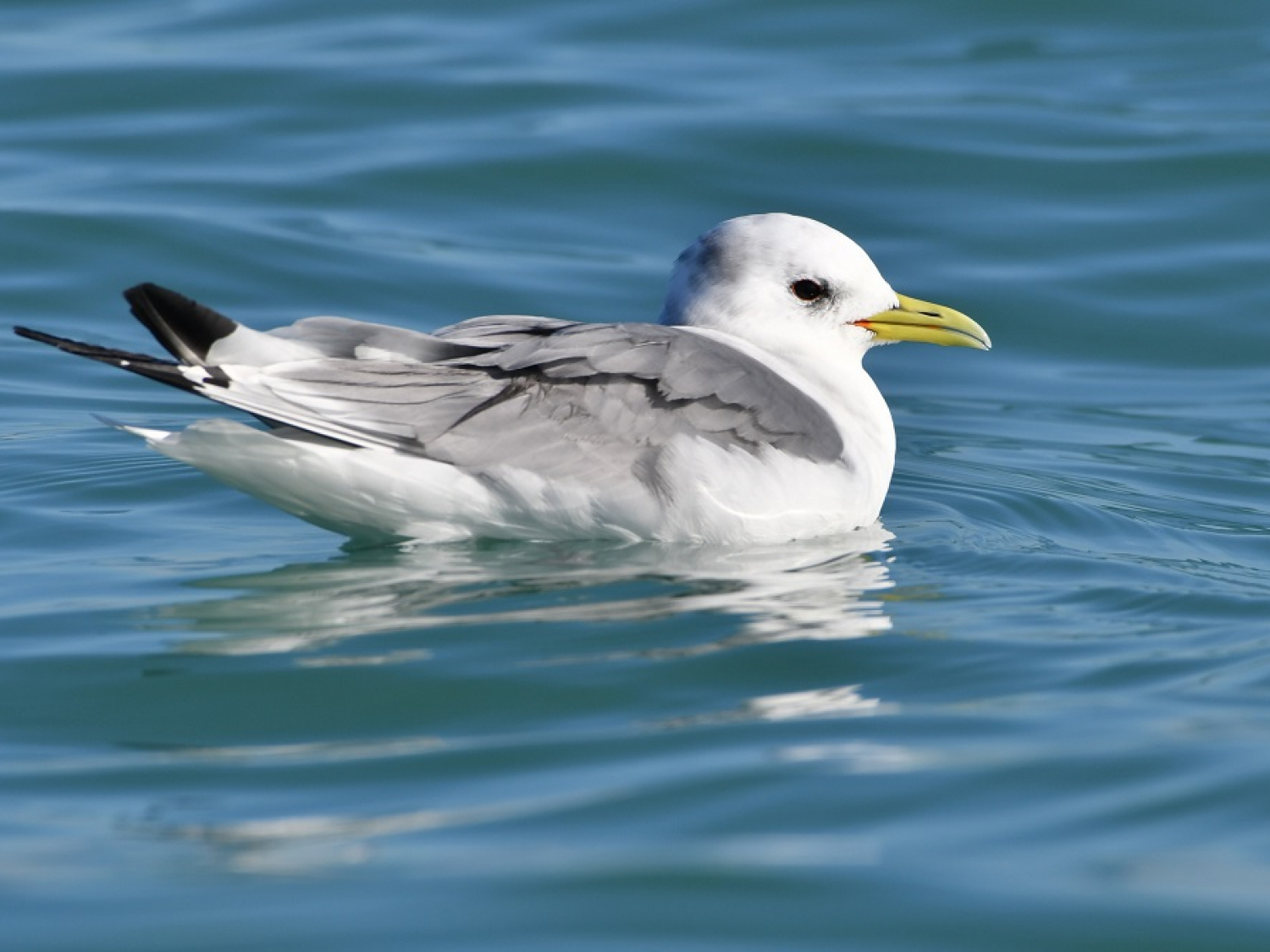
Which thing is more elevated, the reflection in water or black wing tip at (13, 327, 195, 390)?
black wing tip at (13, 327, 195, 390)

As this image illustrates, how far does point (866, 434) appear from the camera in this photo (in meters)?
7.51

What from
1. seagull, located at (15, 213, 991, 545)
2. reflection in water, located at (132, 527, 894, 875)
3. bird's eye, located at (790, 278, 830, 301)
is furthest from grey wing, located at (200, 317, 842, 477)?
bird's eye, located at (790, 278, 830, 301)

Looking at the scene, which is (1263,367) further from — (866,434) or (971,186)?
(866,434)

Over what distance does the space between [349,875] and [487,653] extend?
5.24 feet

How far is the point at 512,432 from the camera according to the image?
21.8 feet

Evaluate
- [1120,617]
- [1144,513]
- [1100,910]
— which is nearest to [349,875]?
[1100,910]

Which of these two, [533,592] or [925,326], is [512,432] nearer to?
[533,592]

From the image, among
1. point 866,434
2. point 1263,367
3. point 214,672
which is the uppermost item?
point 1263,367

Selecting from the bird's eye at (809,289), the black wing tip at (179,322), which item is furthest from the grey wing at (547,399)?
the bird's eye at (809,289)

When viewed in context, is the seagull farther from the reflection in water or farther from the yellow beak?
the yellow beak

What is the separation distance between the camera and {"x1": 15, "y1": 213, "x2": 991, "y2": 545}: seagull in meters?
6.32

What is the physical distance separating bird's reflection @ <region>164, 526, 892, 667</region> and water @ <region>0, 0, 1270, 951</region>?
0.02m

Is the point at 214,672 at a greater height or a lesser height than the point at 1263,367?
lesser

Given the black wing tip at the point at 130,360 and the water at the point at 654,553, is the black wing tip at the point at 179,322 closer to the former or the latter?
the black wing tip at the point at 130,360
